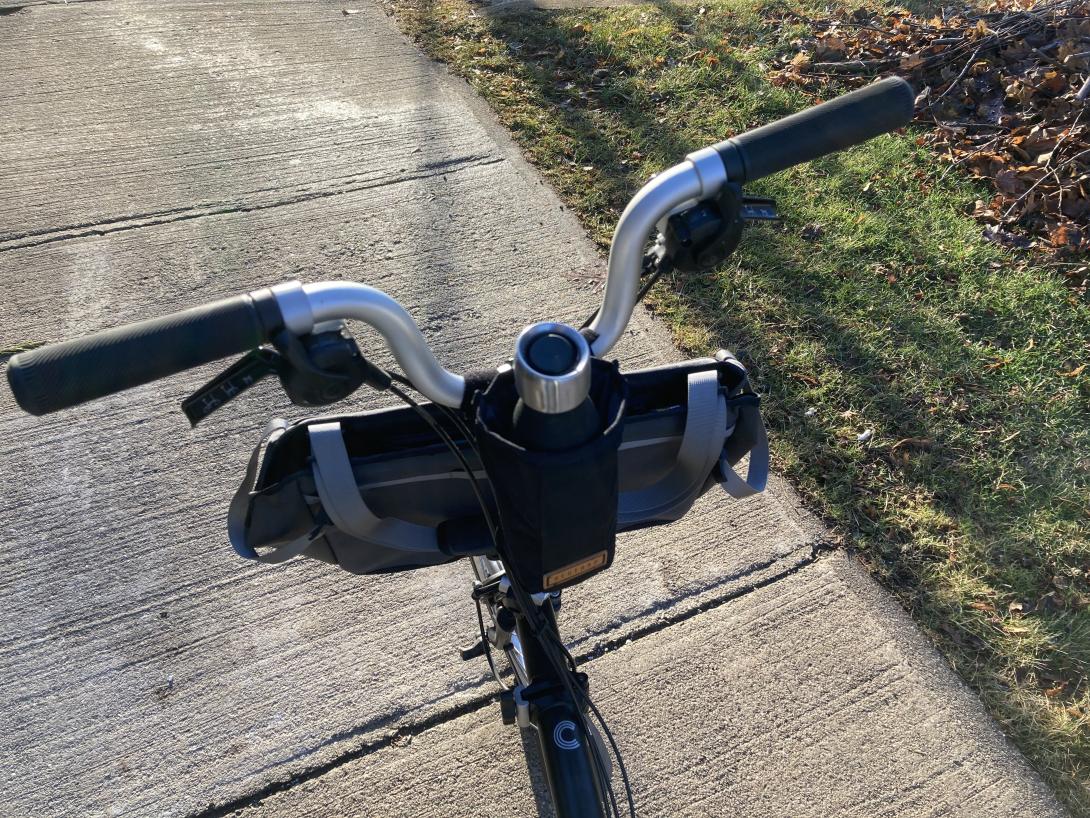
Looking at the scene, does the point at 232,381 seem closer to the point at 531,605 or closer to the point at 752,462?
the point at 531,605

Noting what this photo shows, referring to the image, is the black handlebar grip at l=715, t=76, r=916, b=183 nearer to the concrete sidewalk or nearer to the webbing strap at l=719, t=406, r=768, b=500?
the webbing strap at l=719, t=406, r=768, b=500

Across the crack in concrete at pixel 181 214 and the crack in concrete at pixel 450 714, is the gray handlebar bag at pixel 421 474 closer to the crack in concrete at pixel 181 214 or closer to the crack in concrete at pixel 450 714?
the crack in concrete at pixel 450 714

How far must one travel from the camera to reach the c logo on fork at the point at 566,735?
5.34 ft

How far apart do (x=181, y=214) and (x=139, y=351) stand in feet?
11.7

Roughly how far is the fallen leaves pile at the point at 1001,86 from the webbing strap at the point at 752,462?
3266 mm

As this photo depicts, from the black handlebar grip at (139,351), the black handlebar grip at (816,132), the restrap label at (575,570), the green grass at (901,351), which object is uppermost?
the black handlebar grip at (816,132)

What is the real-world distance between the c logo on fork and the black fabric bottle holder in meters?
0.56

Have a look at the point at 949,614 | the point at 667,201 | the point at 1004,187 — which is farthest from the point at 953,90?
the point at 667,201

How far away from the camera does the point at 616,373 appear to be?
1.11 metres

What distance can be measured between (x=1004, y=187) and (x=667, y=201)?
384cm

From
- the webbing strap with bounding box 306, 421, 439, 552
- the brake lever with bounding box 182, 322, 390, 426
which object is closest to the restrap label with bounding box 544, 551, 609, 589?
the webbing strap with bounding box 306, 421, 439, 552

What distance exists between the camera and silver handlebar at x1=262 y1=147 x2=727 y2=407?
102 centimetres

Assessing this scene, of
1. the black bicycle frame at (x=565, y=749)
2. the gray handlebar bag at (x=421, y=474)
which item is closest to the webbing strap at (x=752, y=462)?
the gray handlebar bag at (x=421, y=474)

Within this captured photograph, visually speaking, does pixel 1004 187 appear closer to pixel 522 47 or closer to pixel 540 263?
pixel 540 263
